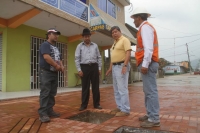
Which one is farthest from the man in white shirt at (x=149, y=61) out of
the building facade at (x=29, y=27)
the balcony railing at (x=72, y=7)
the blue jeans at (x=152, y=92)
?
the balcony railing at (x=72, y=7)

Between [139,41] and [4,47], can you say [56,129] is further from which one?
[4,47]

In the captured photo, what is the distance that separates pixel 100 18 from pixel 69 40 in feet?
8.14

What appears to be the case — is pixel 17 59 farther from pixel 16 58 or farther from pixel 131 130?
pixel 131 130

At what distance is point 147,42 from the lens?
2602 millimetres

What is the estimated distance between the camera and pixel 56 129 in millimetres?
2580

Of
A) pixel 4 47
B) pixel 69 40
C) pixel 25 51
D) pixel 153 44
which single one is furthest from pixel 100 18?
pixel 153 44

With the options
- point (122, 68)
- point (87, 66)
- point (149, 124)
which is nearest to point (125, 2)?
point (87, 66)

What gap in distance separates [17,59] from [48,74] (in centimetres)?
539

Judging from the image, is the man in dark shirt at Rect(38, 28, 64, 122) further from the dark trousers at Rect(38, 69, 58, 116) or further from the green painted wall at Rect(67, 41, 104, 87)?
the green painted wall at Rect(67, 41, 104, 87)

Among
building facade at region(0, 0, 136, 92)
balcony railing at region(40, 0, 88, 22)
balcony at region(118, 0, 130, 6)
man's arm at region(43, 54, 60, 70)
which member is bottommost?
man's arm at region(43, 54, 60, 70)

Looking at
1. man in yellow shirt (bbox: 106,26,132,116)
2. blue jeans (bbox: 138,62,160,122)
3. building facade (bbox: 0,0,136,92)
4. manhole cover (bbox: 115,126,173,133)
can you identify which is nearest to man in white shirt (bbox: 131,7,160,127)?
blue jeans (bbox: 138,62,160,122)

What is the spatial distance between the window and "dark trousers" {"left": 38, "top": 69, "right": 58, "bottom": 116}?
9355 mm

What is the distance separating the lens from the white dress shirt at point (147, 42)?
8.45 ft

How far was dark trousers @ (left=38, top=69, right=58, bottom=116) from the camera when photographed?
3096 mm
